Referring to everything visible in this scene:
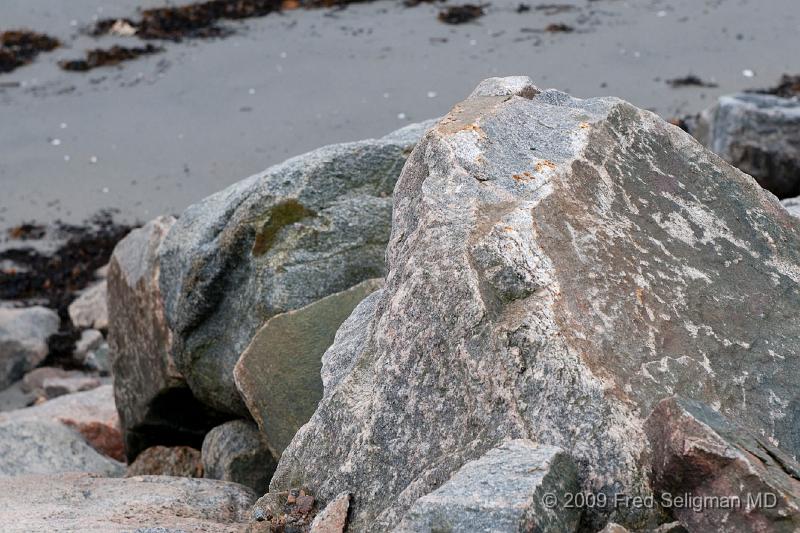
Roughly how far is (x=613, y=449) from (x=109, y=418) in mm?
5909

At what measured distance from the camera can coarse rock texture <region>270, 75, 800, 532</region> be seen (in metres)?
3.15

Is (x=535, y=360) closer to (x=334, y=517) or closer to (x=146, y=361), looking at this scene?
(x=334, y=517)

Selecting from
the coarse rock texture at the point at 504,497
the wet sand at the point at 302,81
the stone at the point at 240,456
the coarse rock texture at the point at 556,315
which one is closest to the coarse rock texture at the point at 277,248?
the stone at the point at 240,456

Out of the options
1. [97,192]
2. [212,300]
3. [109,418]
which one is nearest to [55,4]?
[97,192]

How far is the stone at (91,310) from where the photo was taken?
35.4 feet

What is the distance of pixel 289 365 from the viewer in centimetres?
481

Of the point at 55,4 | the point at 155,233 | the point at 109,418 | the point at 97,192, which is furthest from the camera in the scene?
the point at 55,4

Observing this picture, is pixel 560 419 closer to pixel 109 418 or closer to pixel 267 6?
pixel 109 418

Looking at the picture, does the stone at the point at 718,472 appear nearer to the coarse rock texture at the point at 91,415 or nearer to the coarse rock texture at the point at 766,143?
the coarse rock texture at the point at 91,415

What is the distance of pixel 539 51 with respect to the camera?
13492 millimetres

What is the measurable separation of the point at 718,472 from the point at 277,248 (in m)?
3.34

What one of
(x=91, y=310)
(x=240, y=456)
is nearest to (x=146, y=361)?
(x=240, y=456)

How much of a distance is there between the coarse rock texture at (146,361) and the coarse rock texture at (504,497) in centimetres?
384

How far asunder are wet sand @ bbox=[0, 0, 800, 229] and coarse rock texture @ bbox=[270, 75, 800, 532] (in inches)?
320
